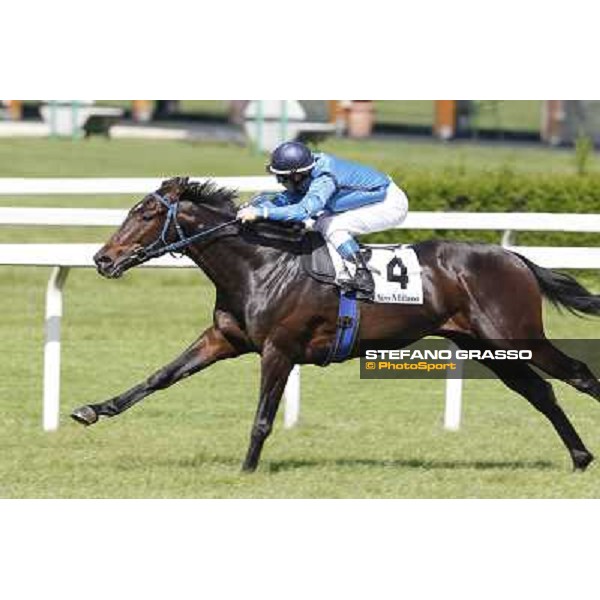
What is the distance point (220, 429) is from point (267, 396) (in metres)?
1.42

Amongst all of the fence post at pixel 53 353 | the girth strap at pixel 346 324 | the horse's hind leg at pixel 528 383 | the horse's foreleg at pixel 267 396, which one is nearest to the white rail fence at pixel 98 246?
the fence post at pixel 53 353

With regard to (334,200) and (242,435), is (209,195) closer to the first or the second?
(334,200)

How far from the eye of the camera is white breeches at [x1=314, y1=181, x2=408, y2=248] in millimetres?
7793

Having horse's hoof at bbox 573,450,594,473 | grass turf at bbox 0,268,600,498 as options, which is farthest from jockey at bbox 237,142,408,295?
horse's hoof at bbox 573,450,594,473

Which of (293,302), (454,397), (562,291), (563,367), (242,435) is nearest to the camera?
(293,302)

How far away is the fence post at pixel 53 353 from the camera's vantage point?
28.1 ft

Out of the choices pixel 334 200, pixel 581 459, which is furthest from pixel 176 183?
pixel 581 459

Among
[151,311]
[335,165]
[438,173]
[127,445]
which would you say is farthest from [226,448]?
[438,173]

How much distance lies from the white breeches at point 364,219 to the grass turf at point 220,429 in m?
1.04

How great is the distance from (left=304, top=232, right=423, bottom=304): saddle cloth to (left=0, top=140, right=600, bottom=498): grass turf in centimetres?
77

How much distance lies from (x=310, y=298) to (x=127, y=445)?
4.19 ft

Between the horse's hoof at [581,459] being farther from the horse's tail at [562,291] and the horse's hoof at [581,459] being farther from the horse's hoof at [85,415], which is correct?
the horse's hoof at [85,415]

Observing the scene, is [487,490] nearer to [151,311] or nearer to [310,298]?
[310,298]

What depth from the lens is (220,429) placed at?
29.4 ft
